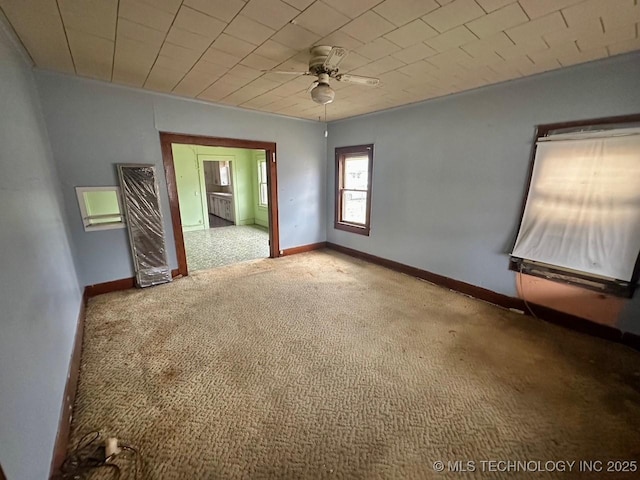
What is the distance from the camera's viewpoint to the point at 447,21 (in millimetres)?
1641

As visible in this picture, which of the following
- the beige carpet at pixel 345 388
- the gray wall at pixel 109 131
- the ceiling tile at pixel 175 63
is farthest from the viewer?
the gray wall at pixel 109 131

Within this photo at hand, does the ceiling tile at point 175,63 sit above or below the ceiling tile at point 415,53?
above

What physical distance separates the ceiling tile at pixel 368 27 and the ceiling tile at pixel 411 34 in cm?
7

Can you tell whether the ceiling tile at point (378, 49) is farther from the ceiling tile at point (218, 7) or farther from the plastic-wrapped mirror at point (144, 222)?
the plastic-wrapped mirror at point (144, 222)

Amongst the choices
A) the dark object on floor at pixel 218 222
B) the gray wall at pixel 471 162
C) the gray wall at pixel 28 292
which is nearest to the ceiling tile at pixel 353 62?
the gray wall at pixel 471 162

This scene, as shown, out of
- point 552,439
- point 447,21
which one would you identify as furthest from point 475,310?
point 447,21

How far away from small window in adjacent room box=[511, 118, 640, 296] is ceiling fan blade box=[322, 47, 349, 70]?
2.08 metres

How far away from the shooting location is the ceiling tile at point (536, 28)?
160cm

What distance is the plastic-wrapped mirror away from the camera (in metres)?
3.04

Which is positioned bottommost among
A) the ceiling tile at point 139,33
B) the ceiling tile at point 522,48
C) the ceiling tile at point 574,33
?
the ceiling tile at point 574,33

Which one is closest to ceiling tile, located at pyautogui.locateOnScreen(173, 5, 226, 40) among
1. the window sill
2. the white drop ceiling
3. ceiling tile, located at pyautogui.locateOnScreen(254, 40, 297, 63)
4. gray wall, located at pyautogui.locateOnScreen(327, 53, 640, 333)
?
the white drop ceiling

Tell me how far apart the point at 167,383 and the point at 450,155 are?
3.66m

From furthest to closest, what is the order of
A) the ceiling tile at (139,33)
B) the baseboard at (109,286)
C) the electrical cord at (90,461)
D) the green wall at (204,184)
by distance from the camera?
the green wall at (204,184)
the baseboard at (109,286)
the ceiling tile at (139,33)
the electrical cord at (90,461)

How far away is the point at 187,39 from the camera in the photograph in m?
1.87
